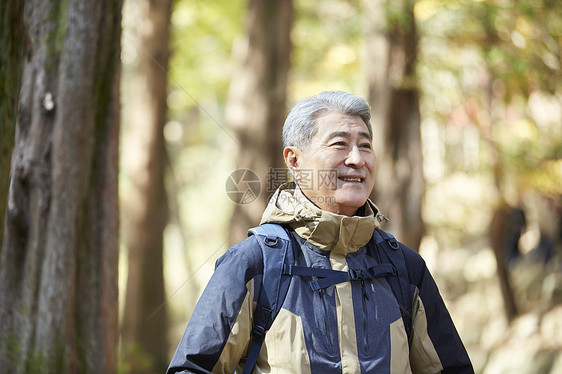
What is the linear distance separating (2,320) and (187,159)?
63.5 feet

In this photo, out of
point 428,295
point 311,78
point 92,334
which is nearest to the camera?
point 428,295

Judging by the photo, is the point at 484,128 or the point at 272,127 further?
the point at 484,128

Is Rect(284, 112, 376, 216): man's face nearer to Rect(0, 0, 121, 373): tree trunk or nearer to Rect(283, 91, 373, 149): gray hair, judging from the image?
Rect(283, 91, 373, 149): gray hair

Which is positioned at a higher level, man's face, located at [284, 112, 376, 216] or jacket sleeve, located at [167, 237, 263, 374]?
man's face, located at [284, 112, 376, 216]

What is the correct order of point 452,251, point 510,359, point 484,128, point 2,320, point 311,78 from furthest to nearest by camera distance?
point 452,251
point 311,78
point 484,128
point 510,359
point 2,320

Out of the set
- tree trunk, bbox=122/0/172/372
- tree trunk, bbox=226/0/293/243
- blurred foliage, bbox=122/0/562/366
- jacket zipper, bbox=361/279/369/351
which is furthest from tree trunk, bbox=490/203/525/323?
jacket zipper, bbox=361/279/369/351

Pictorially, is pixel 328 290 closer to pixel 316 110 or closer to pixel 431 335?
pixel 431 335

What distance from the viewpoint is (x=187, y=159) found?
22.5 meters

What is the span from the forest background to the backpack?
1016 millimetres

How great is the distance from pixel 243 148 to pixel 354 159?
581 centimetres

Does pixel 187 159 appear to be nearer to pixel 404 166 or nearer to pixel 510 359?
pixel 510 359

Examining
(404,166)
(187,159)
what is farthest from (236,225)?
(187,159)

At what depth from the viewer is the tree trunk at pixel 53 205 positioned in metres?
3.32

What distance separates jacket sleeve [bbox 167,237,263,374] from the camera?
2.00 m
